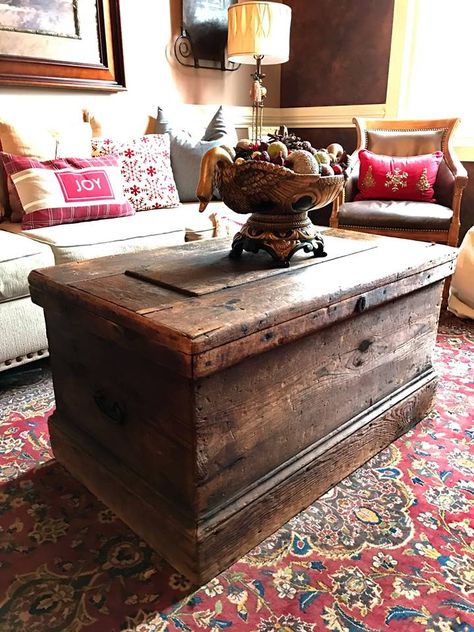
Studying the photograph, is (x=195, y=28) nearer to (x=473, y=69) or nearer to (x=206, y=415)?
(x=473, y=69)

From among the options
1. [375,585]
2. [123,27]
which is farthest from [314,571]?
[123,27]

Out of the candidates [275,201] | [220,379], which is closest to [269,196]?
[275,201]

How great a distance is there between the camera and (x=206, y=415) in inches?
38.1

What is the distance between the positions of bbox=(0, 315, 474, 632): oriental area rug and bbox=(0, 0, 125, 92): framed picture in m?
1.93

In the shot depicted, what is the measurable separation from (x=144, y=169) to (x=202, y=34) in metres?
1.30

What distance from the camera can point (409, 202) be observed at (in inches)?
109

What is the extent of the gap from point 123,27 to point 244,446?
2669 mm

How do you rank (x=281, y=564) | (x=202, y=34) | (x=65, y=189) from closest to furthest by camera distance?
(x=281, y=564) → (x=65, y=189) → (x=202, y=34)

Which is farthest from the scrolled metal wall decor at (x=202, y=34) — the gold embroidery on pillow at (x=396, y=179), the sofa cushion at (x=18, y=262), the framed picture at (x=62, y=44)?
the sofa cushion at (x=18, y=262)

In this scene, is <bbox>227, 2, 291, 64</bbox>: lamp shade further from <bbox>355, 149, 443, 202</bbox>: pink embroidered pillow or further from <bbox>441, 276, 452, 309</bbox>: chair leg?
<bbox>441, 276, 452, 309</bbox>: chair leg

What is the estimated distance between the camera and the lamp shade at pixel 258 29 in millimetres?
2861

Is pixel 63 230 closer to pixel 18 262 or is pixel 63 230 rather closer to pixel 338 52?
pixel 18 262

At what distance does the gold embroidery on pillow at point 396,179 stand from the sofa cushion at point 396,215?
Result: 13 centimetres

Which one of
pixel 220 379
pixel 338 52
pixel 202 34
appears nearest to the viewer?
pixel 220 379
